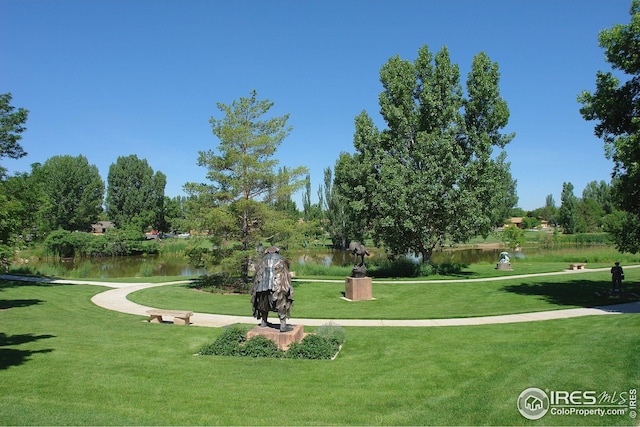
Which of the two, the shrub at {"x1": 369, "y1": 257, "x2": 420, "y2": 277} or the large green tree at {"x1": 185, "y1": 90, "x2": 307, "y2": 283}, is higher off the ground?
the large green tree at {"x1": 185, "y1": 90, "x2": 307, "y2": 283}

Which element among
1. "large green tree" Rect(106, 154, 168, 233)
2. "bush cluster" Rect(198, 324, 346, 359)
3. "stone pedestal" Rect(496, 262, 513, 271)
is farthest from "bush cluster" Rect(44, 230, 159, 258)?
"bush cluster" Rect(198, 324, 346, 359)

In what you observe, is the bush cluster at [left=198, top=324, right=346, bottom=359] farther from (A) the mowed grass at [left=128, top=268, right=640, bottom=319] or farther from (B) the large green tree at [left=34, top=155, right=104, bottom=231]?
(B) the large green tree at [left=34, top=155, right=104, bottom=231]

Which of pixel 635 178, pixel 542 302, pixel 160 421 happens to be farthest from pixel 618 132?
pixel 160 421

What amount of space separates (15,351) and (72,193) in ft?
211

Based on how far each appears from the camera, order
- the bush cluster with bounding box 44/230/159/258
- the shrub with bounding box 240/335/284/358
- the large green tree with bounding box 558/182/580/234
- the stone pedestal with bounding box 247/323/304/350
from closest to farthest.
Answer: the shrub with bounding box 240/335/284/358 → the stone pedestal with bounding box 247/323/304/350 → the bush cluster with bounding box 44/230/159/258 → the large green tree with bounding box 558/182/580/234

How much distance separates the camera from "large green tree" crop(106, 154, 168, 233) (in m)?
70.5

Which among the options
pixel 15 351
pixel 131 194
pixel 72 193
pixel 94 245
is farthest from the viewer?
pixel 131 194

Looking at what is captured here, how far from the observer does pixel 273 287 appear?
35.1 ft

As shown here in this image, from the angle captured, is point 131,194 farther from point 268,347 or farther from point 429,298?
point 268,347

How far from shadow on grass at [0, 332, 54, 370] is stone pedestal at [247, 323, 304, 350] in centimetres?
462

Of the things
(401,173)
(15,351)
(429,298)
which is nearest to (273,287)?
(15,351)

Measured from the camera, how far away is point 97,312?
630 inches

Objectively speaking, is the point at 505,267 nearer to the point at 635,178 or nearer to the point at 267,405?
the point at 635,178

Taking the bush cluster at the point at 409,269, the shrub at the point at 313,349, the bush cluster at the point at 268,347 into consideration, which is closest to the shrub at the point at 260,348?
the bush cluster at the point at 268,347
